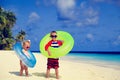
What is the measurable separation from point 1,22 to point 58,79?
8262mm

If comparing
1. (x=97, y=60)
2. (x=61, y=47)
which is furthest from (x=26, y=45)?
(x=97, y=60)

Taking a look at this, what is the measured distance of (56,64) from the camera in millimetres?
5164

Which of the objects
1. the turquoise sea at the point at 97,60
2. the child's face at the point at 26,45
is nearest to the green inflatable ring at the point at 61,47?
the child's face at the point at 26,45

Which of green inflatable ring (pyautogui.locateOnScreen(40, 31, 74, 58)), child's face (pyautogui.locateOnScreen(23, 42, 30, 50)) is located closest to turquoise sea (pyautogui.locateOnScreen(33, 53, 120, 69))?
green inflatable ring (pyautogui.locateOnScreen(40, 31, 74, 58))

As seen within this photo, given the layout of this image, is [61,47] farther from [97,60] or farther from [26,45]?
[97,60]

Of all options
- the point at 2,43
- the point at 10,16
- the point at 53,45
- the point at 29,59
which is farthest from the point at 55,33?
the point at 10,16

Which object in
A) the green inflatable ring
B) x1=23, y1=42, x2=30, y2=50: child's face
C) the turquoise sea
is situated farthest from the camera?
the turquoise sea

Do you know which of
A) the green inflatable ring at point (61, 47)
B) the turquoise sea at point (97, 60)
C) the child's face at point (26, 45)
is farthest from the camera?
the turquoise sea at point (97, 60)

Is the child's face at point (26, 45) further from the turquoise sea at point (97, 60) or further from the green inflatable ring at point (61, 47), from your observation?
the turquoise sea at point (97, 60)

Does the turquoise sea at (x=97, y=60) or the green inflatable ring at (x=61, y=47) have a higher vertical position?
the green inflatable ring at (x=61, y=47)

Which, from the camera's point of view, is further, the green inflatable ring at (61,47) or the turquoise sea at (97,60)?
the turquoise sea at (97,60)

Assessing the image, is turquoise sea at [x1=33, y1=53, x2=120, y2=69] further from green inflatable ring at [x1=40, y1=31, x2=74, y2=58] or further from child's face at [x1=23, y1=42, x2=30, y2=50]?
child's face at [x1=23, y1=42, x2=30, y2=50]

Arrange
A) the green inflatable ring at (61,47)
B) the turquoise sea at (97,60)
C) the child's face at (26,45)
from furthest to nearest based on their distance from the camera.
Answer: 1. the turquoise sea at (97,60)
2. the child's face at (26,45)
3. the green inflatable ring at (61,47)

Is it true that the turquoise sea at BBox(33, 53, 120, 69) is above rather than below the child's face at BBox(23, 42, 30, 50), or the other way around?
below
